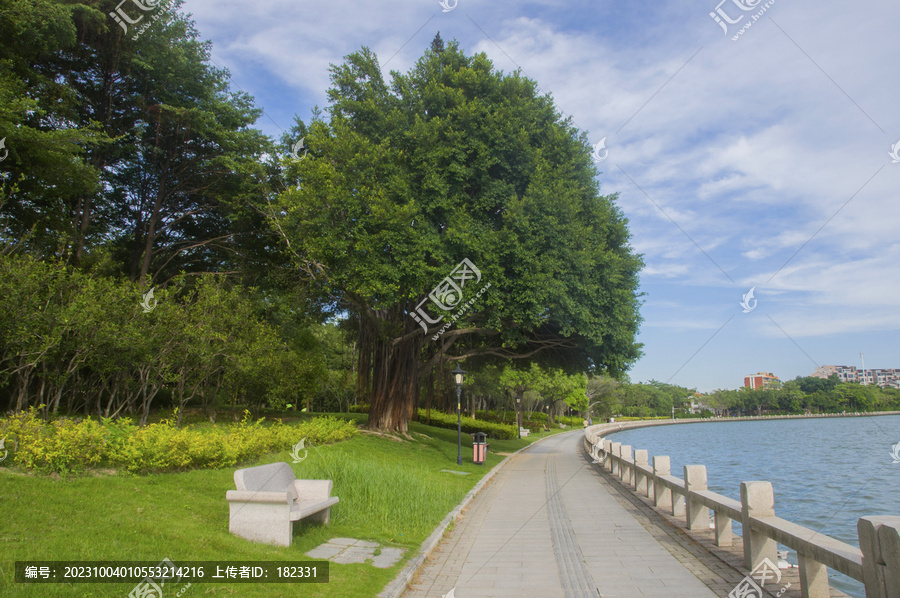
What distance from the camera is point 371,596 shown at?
4.88m

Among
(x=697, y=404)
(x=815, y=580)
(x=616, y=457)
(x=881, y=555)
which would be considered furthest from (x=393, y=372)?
(x=697, y=404)

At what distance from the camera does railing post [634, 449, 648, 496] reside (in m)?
12.2

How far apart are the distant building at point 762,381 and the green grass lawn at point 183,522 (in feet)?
364

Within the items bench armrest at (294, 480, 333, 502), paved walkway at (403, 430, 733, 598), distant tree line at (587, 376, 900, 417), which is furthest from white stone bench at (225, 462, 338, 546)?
distant tree line at (587, 376, 900, 417)

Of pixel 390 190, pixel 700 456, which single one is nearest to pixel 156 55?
pixel 390 190

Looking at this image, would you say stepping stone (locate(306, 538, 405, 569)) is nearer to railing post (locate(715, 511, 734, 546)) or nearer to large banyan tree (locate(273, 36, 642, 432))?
railing post (locate(715, 511, 734, 546))

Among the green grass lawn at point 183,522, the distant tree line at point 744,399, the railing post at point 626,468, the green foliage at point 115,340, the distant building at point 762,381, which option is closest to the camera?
the green grass lawn at point 183,522

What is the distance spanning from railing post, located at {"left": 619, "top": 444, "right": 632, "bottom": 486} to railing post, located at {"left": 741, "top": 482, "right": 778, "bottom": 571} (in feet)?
24.8

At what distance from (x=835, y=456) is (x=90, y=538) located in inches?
1551

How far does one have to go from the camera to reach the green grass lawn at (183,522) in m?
4.52

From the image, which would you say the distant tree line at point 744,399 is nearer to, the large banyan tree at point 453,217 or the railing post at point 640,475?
the large banyan tree at point 453,217

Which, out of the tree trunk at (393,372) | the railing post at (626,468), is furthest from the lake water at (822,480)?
the tree trunk at (393,372)

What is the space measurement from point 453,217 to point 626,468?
908 cm

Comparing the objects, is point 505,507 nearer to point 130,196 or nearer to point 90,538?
point 90,538
